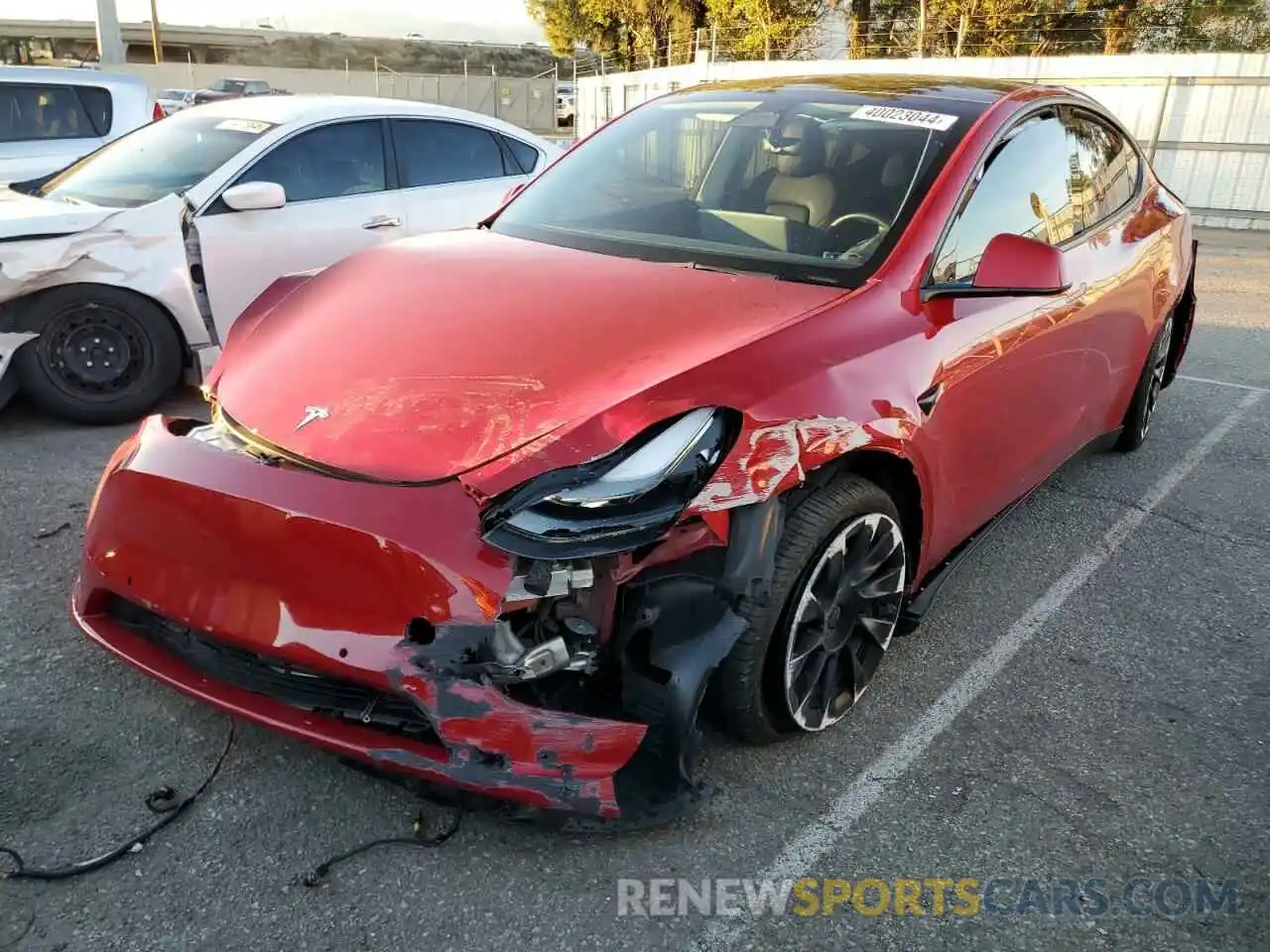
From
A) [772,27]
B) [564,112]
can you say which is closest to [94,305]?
[772,27]

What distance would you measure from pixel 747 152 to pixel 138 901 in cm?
281

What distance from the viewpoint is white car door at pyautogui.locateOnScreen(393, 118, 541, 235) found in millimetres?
5773

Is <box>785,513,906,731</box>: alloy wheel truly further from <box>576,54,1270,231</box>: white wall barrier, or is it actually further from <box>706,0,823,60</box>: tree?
<box>706,0,823,60</box>: tree

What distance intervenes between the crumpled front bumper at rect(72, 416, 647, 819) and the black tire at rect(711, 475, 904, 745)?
14.0 inches

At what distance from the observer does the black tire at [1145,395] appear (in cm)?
463

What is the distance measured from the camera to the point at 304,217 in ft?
17.4

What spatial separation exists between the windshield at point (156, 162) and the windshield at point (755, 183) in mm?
2407

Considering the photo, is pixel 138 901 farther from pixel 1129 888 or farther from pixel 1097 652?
pixel 1097 652

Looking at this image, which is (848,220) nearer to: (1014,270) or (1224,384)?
(1014,270)

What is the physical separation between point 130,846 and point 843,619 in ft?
5.87

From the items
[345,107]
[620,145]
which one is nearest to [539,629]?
[620,145]

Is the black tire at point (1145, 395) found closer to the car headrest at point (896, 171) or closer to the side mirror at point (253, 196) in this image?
the car headrest at point (896, 171)

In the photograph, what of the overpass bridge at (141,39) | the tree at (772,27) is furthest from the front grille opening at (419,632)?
the overpass bridge at (141,39)

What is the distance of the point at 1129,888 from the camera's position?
7.23 feet
